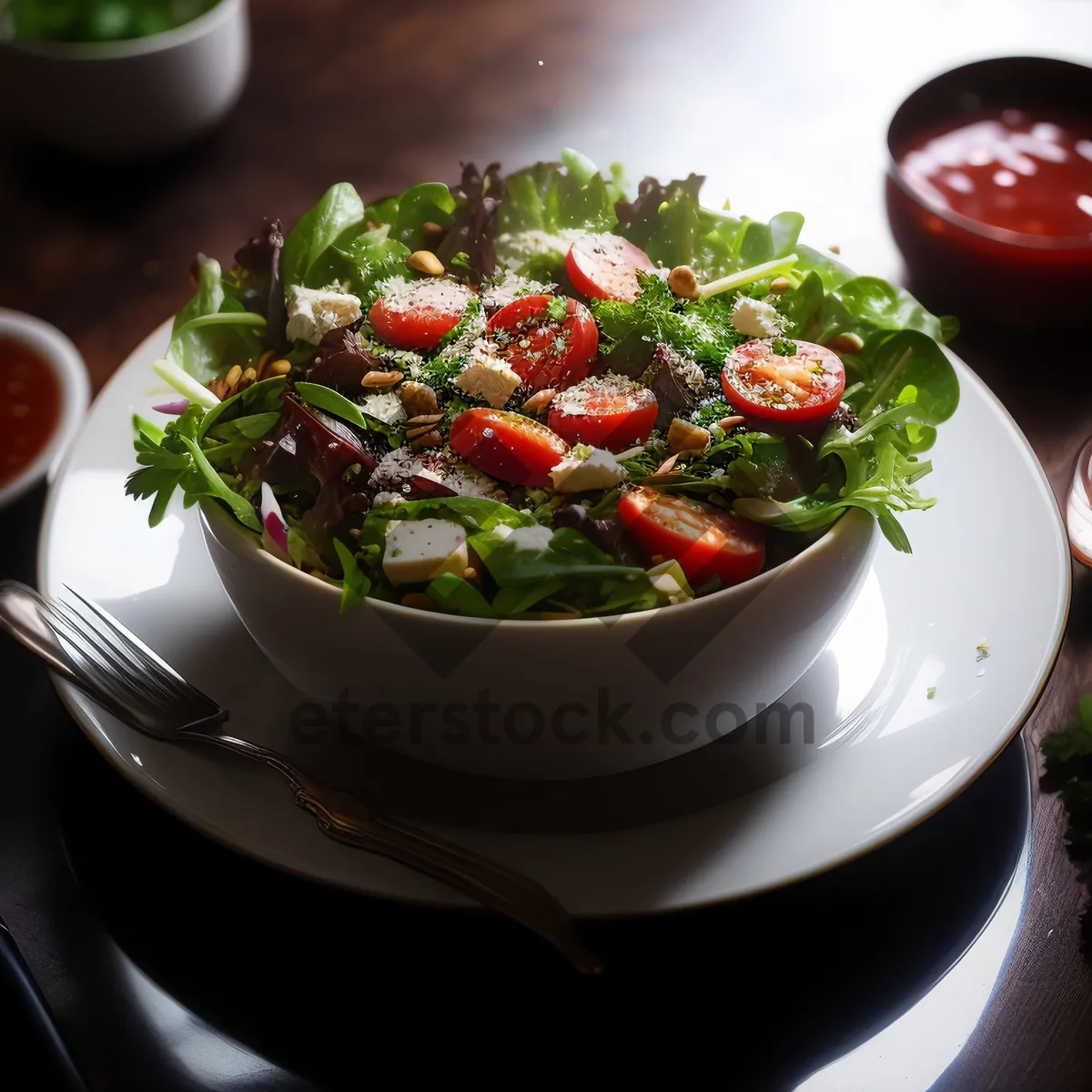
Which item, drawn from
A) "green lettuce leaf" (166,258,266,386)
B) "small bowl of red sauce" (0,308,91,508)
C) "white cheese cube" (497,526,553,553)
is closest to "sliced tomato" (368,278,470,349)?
"green lettuce leaf" (166,258,266,386)

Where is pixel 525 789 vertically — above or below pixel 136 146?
below

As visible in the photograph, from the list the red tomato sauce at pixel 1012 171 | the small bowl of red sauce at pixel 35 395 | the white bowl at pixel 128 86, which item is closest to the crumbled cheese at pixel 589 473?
the small bowl of red sauce at pixel 35 395

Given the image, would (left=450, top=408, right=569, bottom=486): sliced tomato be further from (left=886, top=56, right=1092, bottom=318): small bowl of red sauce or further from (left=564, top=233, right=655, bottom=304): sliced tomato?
(left=886, top=56, right=1092, bottom=318): small bowl of red sauce

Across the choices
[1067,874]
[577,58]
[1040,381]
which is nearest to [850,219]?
[1040,381]

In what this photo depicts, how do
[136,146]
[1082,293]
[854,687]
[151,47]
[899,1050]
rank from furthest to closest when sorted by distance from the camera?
1. [136,146]
2. [151,47]
3. [1082,293]
4. [854,687]
5. [899,1050]

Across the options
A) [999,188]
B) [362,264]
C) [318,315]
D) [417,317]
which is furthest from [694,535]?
[999,188]

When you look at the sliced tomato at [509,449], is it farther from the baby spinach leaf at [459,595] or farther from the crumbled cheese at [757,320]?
the crumbled cheese at [757,320]

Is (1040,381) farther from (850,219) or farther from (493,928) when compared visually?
(493,928)
